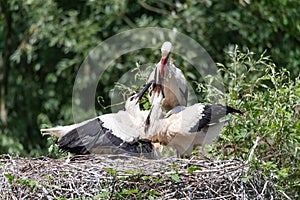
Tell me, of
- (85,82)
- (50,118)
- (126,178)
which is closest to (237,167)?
(126,178)

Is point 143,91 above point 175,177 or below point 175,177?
above

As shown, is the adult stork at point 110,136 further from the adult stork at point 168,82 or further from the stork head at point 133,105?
the adult stork at point 168,82

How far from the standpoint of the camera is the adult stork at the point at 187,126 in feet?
15.8

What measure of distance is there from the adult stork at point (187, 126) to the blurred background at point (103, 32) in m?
A: 2.98

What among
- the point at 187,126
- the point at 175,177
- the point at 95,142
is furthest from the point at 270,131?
the point at 95,142

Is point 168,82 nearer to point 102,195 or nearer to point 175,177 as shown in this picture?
point 175,177

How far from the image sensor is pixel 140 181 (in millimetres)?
4184

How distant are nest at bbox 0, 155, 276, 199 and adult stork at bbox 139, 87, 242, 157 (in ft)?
1.43

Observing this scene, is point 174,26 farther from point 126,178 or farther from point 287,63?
point 126,178

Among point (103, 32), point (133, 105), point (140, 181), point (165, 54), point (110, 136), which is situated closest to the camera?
point (140, 181)

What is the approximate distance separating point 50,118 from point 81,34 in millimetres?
1054

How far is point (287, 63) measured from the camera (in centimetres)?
824

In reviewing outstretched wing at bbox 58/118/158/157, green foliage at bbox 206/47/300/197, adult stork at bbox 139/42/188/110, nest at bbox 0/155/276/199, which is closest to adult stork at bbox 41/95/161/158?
outstretched wing at bbox 58/118/158/157

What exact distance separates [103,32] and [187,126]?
164 inches
